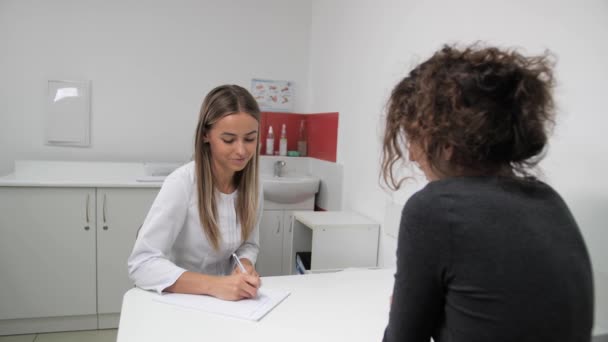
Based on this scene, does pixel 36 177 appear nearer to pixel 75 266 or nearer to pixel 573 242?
pixel 75 266

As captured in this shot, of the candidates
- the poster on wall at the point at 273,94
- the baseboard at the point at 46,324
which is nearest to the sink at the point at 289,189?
the poster on wall at the point at 273,94

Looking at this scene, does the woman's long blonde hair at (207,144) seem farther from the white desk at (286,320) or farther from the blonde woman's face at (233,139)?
the white desk at (286,320)

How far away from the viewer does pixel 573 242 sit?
2.08ft

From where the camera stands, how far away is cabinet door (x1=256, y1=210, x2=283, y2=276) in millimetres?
2941

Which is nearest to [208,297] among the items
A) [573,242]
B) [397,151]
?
[397,151]

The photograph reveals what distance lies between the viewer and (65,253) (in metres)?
2.63

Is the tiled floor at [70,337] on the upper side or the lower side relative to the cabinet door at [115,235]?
lower

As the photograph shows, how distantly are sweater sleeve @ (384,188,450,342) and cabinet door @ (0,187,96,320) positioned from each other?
95.7 inches

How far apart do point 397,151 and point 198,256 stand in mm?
1017

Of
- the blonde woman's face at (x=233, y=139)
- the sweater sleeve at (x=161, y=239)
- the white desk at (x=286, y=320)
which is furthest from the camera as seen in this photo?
the blonde woman's face at (x=233, y=139)

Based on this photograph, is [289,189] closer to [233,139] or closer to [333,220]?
[333,220]

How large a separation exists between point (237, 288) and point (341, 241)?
1051mm

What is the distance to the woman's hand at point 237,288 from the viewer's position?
1250mm

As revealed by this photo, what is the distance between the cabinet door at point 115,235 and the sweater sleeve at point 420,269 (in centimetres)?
234
